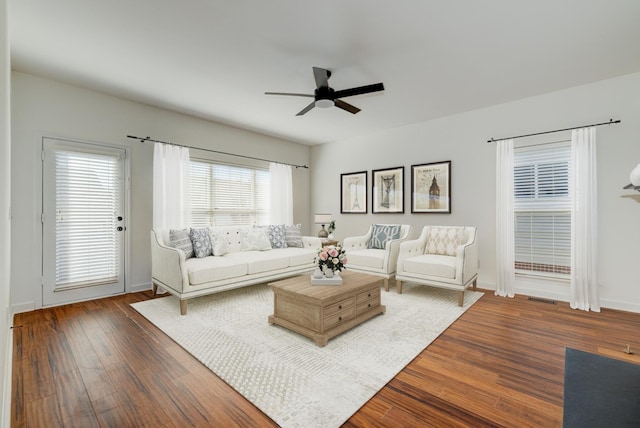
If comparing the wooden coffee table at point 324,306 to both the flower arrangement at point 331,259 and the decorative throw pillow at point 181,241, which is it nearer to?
the flower arrangement at point 331,259

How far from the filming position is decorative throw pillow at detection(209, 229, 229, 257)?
4.21 meters

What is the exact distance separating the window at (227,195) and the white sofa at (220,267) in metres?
0.71

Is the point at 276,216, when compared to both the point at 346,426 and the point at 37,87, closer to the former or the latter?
the point at 37,87

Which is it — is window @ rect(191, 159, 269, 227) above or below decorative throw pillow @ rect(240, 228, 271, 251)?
above

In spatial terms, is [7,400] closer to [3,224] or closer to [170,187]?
[3,224]

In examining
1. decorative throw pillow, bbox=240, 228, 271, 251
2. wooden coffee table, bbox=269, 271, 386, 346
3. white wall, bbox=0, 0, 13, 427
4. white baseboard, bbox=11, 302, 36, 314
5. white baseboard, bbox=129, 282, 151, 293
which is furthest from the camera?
decorative throw pillow, bbox=240, 228, 271, 251

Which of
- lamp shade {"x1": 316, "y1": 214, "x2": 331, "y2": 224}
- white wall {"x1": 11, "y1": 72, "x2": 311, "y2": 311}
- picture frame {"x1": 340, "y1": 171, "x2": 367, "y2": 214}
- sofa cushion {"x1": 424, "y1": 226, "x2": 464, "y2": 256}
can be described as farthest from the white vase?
white wall {"x1": 11, "y1": 72, "x2": 311, "y2": 311}

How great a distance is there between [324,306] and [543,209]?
3.48m

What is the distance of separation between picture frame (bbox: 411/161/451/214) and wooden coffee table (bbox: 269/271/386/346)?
92.8 inches

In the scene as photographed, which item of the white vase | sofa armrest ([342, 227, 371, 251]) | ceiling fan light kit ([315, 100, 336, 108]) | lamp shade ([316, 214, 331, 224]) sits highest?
ceiling fan light kit ([315, 100, 336, 108])

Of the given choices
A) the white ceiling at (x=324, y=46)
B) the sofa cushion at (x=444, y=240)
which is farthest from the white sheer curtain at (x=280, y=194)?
the sofa cushion at (x=444, y=240)

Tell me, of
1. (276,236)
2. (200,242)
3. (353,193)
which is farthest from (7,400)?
(353,193)

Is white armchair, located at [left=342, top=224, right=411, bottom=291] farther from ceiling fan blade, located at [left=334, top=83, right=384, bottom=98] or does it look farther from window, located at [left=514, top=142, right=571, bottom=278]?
ceiling fan blade, located at [left=334, top=83, right=384, bottom=98]

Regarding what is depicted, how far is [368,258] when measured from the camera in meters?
4.47
